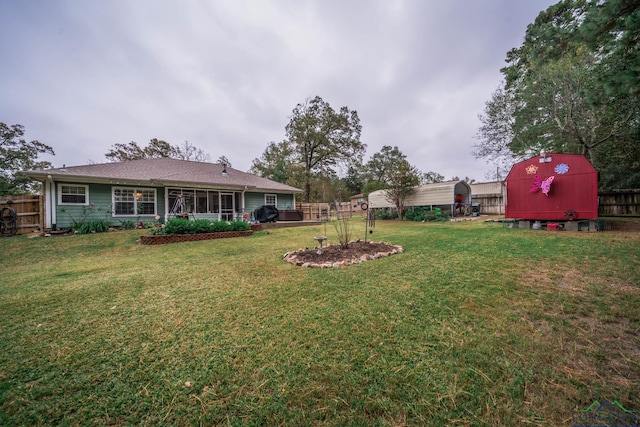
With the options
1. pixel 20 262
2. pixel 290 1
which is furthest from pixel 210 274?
pixel 290 1

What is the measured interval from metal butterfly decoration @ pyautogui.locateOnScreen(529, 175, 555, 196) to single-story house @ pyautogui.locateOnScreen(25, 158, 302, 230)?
12.7 meters

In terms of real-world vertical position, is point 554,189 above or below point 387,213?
above

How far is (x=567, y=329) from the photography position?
190cm

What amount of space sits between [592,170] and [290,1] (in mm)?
12054

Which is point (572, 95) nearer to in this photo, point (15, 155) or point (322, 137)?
point (322, 137)

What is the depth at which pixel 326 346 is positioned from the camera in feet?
5.78

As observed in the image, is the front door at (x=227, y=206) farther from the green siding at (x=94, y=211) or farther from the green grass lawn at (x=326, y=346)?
the green grass lawn at (x=326, y=346)

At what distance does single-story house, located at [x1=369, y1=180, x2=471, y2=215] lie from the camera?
14293mm

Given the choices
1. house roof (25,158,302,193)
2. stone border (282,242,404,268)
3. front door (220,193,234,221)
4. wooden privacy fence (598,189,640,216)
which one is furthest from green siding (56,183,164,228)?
wooden privacy fence (598,189,640,216)

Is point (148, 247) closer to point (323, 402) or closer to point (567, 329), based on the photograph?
point (323, 402)

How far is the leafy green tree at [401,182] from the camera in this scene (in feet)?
48.9

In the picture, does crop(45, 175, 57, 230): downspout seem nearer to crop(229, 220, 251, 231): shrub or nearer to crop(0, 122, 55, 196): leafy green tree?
crop(229, 220, 251, 231): shrub

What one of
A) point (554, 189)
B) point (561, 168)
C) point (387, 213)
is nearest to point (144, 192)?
point (387, 213)

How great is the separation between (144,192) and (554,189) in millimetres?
17210
